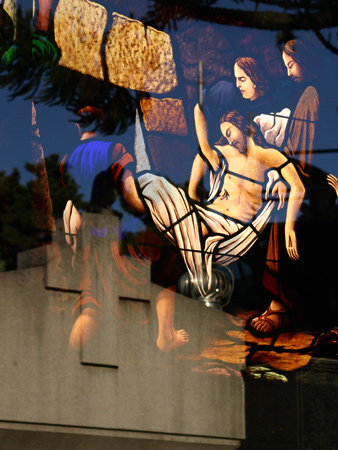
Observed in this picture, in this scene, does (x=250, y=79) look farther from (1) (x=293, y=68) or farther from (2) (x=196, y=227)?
(2) (x=196, y=227)

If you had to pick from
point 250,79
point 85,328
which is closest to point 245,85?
point 250,79

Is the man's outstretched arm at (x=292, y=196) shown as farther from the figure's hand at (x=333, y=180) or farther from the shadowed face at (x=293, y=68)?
the shadowed face at (x=293, y=68)

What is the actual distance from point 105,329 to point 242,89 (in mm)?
1794

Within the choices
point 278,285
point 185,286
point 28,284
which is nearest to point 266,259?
point 278,285

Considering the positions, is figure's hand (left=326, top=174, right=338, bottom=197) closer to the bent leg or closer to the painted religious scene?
the painted religious scene

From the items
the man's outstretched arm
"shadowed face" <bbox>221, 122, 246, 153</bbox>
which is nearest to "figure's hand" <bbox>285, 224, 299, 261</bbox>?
the man's outstretched arm

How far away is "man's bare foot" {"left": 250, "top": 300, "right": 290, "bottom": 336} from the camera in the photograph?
519 centimetres

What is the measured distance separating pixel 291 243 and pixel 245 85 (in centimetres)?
107

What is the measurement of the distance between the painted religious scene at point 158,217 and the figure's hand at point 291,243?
0.04 feet

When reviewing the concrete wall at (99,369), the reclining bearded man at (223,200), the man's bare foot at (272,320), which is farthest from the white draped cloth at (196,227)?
the man's bare foot at (272,320)

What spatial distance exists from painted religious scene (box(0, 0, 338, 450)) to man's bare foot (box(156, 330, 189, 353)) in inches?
0.4

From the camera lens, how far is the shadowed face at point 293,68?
5.07 m

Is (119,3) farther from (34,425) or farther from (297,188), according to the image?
(34,425)

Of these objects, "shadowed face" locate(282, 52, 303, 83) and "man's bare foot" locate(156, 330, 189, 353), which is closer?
"shadowed face" locate(282, 52, 303, 83)
